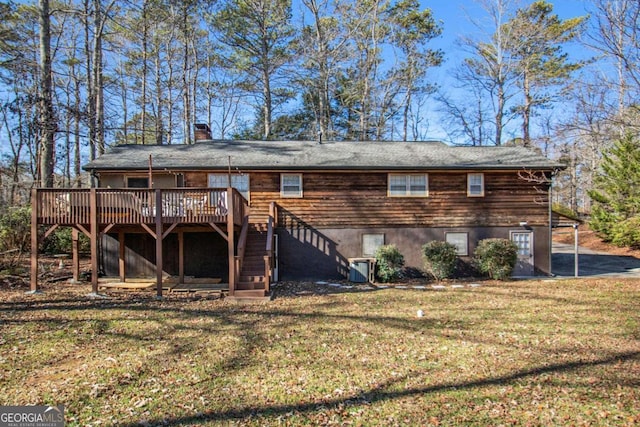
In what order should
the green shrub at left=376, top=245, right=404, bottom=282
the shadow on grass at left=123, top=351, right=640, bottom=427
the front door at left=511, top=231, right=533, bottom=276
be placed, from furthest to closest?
the front door at left=511, top=231, right=533, bottom=276, the green shrub at left=376, top=245, right=404, bottom=282, the shadow on grass at left=123, top=351, right=640, bottom=427

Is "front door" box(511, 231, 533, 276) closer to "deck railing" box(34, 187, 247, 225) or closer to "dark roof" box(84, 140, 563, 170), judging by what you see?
"dark roof" box(84, 140, 563, 170)

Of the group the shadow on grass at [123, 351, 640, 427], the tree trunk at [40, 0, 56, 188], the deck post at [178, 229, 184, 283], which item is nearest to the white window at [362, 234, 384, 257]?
the deck post at [178, 229, 184, 283]

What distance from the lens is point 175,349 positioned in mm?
6418

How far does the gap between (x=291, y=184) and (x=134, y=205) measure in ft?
16.9

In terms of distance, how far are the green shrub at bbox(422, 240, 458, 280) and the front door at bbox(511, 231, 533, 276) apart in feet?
8.87

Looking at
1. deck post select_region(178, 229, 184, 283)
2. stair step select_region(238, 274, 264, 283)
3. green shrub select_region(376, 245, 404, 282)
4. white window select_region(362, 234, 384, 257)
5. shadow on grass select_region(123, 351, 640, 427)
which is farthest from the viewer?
white window select_region(362, 234, 384, 257)

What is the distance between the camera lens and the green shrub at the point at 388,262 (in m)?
13.0

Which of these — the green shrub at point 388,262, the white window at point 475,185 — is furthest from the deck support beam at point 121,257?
the white window at point 475,185

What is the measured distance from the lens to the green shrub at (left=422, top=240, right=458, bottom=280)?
13086mm

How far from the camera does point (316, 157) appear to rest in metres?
14.4

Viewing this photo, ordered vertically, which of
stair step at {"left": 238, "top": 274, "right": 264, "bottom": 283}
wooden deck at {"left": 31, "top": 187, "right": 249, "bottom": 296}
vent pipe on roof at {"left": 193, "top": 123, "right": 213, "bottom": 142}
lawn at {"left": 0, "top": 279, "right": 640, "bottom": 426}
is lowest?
lawn at {"left": 0, "top": 279, "right": 640, "bottom": 426}

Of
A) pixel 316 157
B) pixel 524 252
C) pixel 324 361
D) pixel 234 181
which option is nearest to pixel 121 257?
pixel 234 181

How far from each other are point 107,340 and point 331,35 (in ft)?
74.4

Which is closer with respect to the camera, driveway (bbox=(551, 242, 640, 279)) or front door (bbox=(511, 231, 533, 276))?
front door (bbox=(511, 231, 533, 276))
